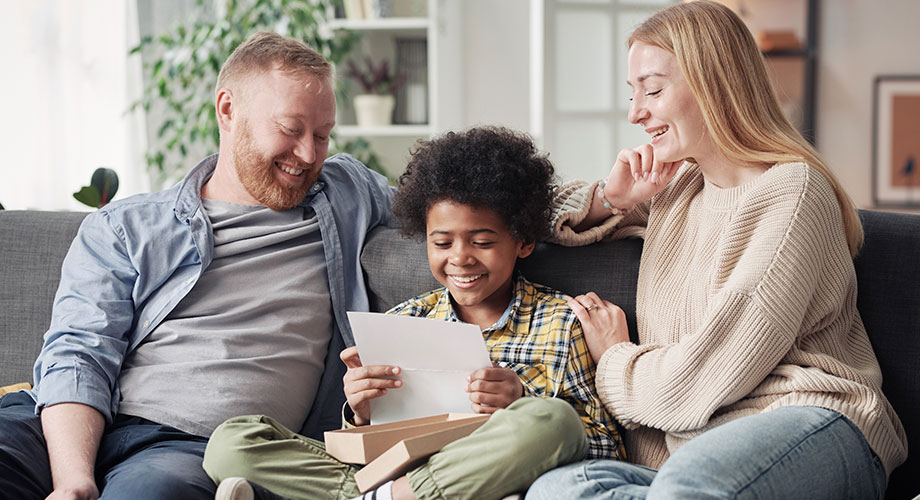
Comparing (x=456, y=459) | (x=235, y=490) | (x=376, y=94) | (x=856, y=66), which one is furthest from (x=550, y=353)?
(x=856, y=66)

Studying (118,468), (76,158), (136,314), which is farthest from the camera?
(76,158)

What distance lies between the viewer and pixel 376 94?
3789 millimetres

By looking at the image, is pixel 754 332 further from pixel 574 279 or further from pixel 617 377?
pixel 574 279

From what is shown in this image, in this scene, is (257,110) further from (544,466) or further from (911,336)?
(911,336)

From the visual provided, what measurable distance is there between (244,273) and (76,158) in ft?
5.61

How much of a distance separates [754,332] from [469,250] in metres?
0.53

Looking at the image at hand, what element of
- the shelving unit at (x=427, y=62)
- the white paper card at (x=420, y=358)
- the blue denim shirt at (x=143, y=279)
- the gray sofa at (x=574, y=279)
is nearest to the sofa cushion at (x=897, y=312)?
the gray sofa at (x=574, y=279)

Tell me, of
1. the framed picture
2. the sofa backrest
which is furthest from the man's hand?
the framed picture

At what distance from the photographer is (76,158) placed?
3.15 metres

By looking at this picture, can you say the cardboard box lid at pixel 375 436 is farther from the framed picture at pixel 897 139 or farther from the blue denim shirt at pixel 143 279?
the framed picture at pixel 897 139

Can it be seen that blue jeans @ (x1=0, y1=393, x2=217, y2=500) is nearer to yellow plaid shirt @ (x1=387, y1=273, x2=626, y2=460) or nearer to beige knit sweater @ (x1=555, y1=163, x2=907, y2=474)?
yellow plaid shirt @ (x1=387, y1=273, x2=626, y2=460)

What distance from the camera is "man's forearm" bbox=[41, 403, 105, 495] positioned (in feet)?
4.72

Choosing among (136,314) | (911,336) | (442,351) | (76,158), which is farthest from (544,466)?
(76,158)

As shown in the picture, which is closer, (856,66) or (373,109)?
(373,109)
